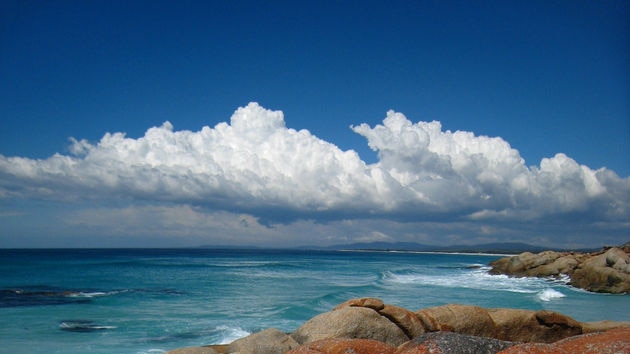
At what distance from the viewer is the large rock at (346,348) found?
7.27 meters

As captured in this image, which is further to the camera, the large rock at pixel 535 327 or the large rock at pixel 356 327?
the large rock at pixel 535 327

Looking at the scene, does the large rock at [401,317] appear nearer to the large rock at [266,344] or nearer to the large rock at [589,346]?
the large rock at [266,344]

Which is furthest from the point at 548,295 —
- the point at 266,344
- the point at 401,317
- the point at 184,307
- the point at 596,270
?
the point at 266,344

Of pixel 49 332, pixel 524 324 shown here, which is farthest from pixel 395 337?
pixel 49 332

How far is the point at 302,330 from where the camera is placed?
1369 centimetres

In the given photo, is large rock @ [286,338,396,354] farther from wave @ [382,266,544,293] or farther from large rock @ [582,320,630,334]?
wave @ [382,266,544,293]

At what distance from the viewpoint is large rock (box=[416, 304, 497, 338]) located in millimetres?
13766

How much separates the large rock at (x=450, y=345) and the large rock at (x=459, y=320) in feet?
23.4

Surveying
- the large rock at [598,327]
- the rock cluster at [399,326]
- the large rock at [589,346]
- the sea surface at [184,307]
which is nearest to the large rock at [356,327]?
the rock cluster at [399,326]

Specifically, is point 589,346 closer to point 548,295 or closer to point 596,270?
point 548,295

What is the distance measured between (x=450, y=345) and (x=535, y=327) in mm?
10058

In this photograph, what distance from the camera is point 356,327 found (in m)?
12.9

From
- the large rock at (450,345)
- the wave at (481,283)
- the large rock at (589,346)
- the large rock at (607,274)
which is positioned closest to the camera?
the large rock at (589,346)

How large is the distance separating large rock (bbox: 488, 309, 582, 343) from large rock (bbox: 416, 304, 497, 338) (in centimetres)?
41
